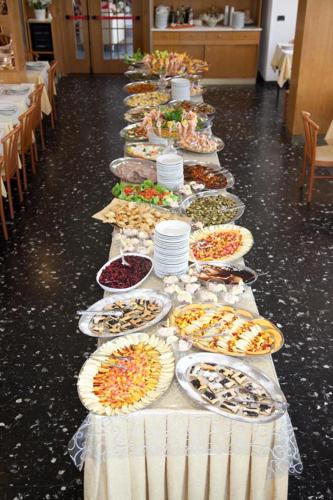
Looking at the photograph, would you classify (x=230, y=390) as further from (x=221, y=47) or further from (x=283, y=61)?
(x=221, y=47)

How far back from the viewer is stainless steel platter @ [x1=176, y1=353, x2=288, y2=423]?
1.92m

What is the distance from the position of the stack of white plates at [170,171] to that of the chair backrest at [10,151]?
1693 millimetres

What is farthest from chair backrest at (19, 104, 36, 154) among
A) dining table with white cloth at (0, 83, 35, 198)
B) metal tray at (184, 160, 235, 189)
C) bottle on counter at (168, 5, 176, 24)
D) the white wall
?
the white wall

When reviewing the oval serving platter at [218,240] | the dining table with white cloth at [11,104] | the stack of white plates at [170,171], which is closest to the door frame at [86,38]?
the dining table with white cloth at [11,104]

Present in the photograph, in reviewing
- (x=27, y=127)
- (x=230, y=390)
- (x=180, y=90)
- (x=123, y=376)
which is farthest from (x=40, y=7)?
(x=230, y=390)

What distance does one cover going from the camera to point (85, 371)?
2104 mm

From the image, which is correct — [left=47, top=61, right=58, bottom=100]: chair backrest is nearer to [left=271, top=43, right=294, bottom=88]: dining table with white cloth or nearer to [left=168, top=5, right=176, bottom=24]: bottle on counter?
[left=168, top=5, right=176, bottom=24]: bottle on counter

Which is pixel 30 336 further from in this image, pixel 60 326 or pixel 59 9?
pixel 59 9

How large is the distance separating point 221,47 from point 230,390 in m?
8.44

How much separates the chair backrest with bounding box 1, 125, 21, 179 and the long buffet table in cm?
317

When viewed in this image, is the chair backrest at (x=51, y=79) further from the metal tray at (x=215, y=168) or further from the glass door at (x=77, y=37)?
the metal tray at (x=215, y=168)

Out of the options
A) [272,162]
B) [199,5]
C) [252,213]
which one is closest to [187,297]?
[252,213]

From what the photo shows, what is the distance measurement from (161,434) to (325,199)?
3.98m

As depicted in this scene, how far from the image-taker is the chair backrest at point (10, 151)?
467cm
